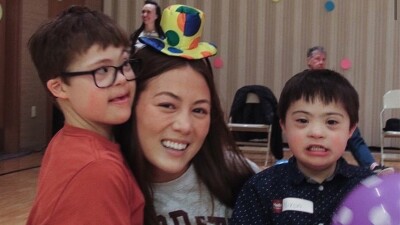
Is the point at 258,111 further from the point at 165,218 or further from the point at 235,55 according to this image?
the point at 165,218

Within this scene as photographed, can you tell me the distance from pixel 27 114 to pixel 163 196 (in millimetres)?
6582

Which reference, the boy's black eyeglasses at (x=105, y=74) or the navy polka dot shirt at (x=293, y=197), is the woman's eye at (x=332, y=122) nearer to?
the navy polka dot shirt at (x=293, y=197)

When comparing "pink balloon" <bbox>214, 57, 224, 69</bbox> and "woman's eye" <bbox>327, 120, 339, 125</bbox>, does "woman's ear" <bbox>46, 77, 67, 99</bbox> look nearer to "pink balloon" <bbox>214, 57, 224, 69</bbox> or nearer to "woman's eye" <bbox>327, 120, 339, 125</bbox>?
"woman's eye" <bbox>327, 120, 339, 125</bbox>

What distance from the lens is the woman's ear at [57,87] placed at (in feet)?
3.89

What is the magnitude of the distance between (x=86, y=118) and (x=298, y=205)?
57 cm

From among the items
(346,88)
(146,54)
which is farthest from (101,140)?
(346,88)

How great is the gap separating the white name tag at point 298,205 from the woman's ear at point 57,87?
61cm

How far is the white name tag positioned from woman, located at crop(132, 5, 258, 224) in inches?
6.1

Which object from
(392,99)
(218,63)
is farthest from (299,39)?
(392,99)

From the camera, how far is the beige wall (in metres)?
8.27

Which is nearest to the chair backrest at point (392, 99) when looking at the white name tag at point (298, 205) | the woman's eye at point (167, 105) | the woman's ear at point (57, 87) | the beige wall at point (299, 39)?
the beige wall at point (299, 39)

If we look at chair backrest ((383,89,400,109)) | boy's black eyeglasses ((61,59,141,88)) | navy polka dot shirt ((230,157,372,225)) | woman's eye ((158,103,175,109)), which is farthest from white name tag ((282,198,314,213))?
chair backrest ((383,89,400,109))

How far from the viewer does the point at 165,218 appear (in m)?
1.43

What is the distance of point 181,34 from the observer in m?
1.37
